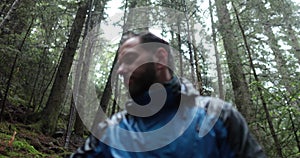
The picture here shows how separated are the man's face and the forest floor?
4.94 m

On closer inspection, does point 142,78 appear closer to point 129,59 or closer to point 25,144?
point 129,59

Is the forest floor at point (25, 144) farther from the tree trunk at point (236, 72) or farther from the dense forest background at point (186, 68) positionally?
the tree trunk at point (236, 72)

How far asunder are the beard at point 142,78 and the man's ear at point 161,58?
3 centimetres

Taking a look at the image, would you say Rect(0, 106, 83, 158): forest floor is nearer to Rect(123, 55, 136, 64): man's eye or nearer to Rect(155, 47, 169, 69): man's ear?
Rect(123, 55, 136, 64): man's eye

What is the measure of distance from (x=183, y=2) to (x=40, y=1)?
411 cm

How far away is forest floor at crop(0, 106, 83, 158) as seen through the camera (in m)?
5.95

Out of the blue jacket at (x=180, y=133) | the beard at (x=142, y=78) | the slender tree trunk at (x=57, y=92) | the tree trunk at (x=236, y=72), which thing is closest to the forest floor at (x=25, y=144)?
the slender tree trunk at (x=57, y=92)

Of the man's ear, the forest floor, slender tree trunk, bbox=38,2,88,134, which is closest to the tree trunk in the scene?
the forest floor

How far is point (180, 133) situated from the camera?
1106mm

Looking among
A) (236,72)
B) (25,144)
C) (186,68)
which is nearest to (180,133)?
(25,144)

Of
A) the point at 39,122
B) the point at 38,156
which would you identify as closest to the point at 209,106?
the point at 38,156

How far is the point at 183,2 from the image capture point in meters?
7.89

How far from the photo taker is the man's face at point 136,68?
1235 mm

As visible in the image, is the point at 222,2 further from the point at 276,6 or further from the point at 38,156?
the point at 38,156
